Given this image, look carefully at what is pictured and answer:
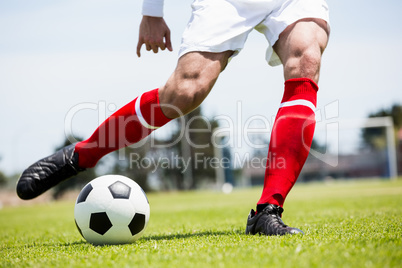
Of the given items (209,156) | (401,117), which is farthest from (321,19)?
(401,117)

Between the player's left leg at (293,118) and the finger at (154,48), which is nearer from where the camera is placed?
the player's left leg at (293,118)

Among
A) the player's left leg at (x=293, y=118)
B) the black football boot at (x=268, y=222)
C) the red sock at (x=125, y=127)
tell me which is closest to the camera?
the black football boot at (x=268, y=222)

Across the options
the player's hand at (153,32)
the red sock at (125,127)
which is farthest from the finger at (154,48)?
the red sock at (125,127)

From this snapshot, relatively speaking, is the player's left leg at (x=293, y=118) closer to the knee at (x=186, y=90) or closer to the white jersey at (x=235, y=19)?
the white jersey at (x=235, y=19)

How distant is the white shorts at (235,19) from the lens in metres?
2.32

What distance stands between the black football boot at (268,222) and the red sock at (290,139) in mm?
42

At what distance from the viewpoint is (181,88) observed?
232cm

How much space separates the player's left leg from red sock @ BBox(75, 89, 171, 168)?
27.6 inches

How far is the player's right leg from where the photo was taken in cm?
233

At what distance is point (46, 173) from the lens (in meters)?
2.71

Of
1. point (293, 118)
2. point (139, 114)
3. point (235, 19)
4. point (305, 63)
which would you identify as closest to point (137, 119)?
point (139, 114)

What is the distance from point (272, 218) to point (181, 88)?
0.85 metres

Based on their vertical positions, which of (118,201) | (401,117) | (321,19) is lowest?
(118,201)

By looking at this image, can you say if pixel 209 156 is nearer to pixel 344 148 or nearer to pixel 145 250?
A: pixel 344 148
